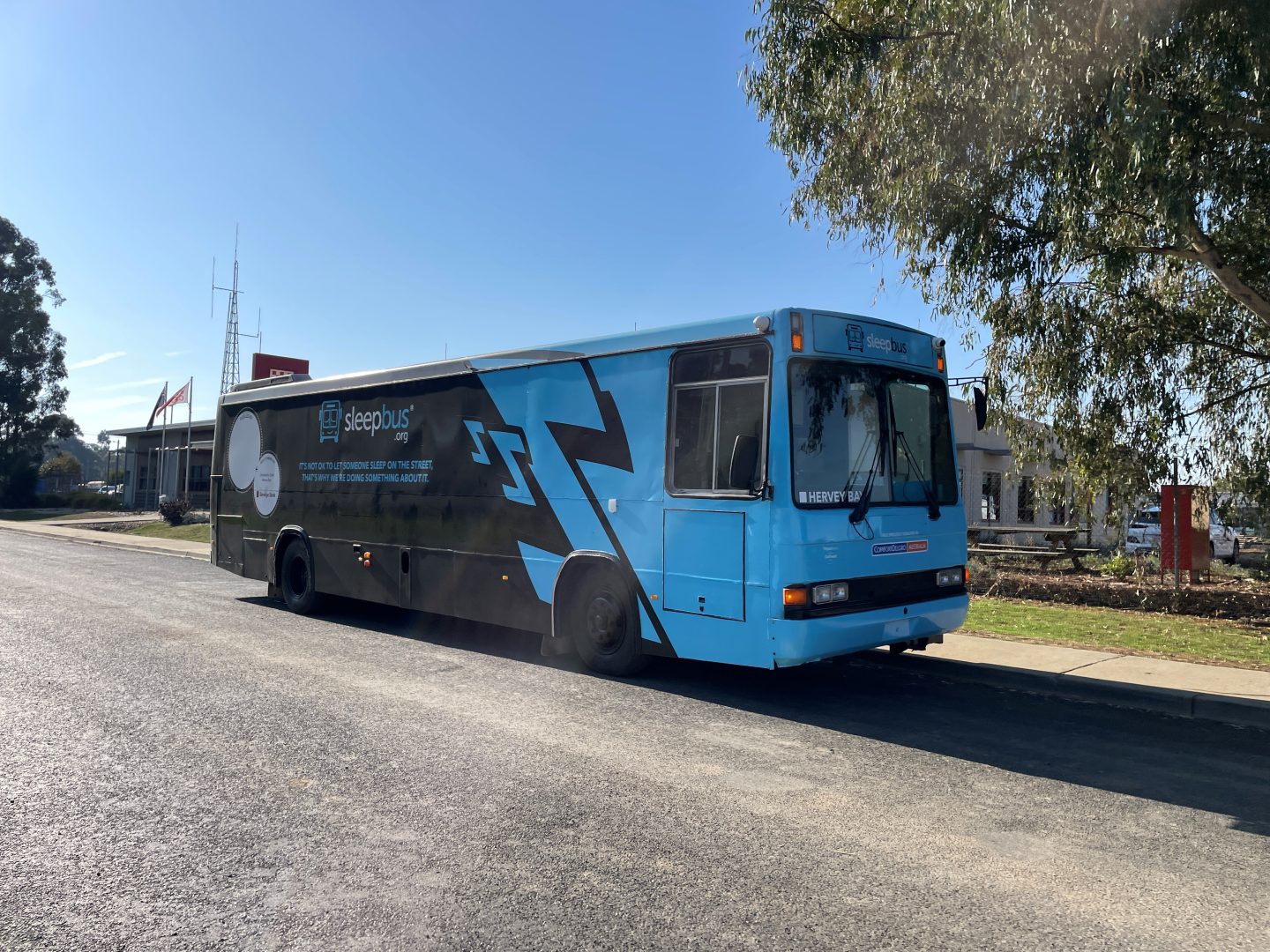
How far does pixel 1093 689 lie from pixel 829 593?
289 centimetres

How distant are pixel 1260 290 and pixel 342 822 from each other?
12.4 meters

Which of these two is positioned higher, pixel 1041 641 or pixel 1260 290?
pixel 1260 290

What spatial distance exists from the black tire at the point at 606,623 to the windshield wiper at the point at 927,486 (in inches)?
105

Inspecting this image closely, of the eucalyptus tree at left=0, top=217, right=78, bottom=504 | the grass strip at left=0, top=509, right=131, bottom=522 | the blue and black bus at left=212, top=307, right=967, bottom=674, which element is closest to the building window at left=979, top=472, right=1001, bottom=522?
the blue and black bus at left=212, top=307, right=967, bottom=674

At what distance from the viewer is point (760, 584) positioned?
6977 millimetres

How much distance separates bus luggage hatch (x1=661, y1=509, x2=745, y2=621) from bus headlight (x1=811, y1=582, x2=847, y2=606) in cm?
55

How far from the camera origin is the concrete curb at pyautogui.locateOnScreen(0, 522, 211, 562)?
23.8 metres

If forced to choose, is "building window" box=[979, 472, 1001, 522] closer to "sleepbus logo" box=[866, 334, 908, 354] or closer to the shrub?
"sleepbus logo" box=[866, 334, 908, 354]

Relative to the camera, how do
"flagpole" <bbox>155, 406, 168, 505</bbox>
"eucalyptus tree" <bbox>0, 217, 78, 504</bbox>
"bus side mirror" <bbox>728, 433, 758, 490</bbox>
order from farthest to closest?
1. "eucalyptus tree" <bbox>0, 217, 78, 504</bbox>
2. "flagpole" <bbox>155, 406, 168, 505</bbox>
3. "bus side mirror" <bbox>728, 433, 758, 490</bbox>

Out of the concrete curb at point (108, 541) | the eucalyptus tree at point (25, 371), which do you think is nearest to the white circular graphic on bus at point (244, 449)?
the concrete curb at point (108, 541)

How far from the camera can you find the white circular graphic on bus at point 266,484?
1297 cm

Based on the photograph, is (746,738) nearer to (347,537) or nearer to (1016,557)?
(347,537)

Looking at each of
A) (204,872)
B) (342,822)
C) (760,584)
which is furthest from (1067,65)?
(204,872)

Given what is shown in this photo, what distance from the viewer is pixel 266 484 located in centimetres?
1312
